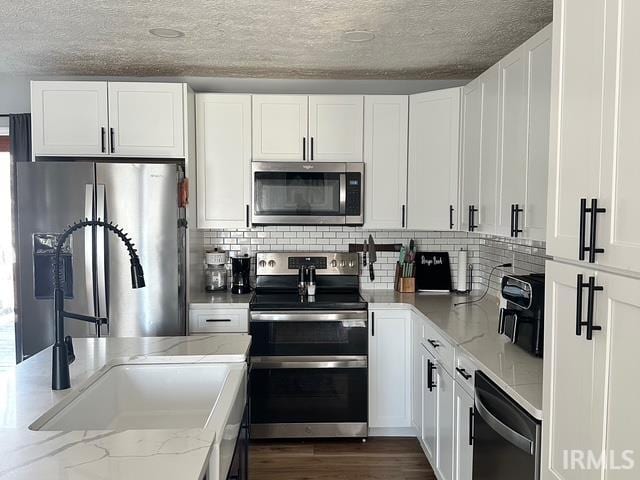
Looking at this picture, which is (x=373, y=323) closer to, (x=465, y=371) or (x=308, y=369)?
(x=308, y=369)

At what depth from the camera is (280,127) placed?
3557 millimetres

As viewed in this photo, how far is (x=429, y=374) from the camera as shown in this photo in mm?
2854

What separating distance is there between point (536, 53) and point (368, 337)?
1.95 metres

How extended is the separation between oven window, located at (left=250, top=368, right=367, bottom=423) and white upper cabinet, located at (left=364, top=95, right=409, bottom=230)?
1.06 metres

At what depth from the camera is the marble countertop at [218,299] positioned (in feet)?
11.0

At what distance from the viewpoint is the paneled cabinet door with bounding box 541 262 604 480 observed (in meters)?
1.20

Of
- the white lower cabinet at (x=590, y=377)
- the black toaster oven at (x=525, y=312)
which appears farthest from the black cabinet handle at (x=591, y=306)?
the black toaster oven at (x=525, y=312)

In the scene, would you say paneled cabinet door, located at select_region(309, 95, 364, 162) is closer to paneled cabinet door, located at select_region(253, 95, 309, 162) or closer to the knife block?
paneled cabinet door, located at select_region(253, 95, 309, 162)

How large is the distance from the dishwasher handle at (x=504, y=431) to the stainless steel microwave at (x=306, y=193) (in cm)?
179

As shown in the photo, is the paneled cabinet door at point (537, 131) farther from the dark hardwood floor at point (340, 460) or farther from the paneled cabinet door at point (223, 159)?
the paneled cabinet door at point (223, 159)

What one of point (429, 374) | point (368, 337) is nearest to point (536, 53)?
point (429, 374)

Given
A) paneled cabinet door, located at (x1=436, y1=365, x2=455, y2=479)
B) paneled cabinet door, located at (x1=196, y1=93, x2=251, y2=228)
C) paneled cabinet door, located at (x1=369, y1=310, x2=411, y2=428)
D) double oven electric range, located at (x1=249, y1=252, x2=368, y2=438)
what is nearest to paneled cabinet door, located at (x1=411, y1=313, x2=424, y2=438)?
paneled cabinet door, located at (x1=369, y1=310, x2=411, y2=428)

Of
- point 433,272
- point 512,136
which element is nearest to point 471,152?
point 512,136

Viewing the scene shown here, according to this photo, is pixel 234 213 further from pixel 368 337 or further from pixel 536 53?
pixel 536 53
